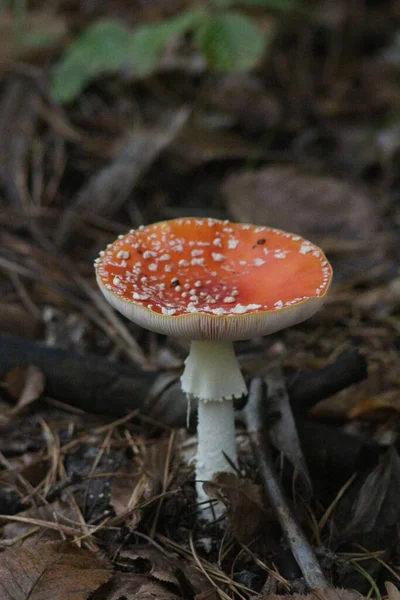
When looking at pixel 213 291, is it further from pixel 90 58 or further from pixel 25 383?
pixel 90 58

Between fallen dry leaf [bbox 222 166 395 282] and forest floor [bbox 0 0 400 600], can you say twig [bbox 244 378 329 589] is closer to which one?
forest floor [bbox 0 0 400 600]

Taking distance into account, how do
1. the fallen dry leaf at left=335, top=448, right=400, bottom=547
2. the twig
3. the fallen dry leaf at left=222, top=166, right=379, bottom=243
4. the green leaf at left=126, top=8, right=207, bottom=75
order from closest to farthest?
the twig
the fallen dry leaf at left=335, top=448, right=400, bottom=547
the green leaf at left=126, top=8, right=207, bottom=75
the fallen dry leaf at left=222, top=166, right=379, bottom=243

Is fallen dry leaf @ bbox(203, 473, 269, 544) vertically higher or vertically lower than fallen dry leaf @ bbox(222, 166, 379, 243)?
lower

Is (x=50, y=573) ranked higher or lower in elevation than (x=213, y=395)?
lower

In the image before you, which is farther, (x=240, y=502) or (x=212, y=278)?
(x=212, y=278)

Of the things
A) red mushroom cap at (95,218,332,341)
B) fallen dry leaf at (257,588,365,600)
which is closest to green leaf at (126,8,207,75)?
red mushroom cap at (95,218,332,341)

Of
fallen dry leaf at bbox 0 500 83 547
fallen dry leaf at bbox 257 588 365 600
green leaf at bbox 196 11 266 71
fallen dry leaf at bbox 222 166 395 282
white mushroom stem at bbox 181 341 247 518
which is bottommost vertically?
fallen dry leaf at bbox 257 588 365 600

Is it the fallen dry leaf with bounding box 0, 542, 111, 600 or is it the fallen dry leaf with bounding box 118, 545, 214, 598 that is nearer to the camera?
the fallen dry leaf with bounding box 0, 542, 111, 600

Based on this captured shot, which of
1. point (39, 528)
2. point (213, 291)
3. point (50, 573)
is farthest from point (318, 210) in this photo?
point (50, 573)

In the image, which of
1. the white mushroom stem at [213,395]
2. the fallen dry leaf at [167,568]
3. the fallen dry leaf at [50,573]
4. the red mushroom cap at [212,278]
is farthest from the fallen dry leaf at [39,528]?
the red mushroom cap at [212,278]
